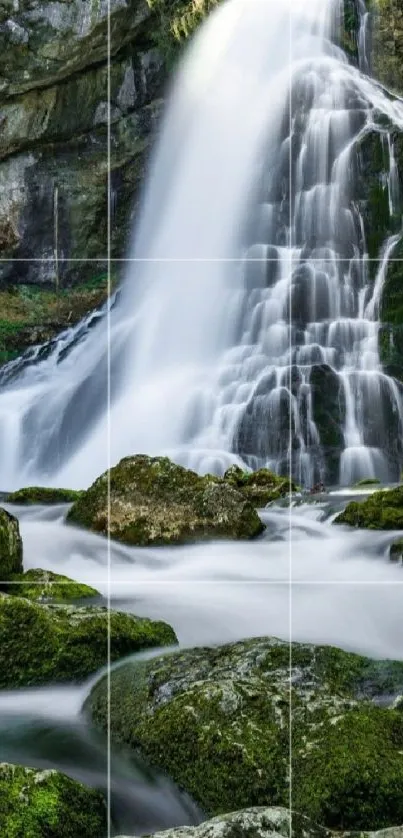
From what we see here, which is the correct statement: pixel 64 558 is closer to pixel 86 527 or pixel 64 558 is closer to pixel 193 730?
pixel 86 527

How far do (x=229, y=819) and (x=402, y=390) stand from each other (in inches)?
165

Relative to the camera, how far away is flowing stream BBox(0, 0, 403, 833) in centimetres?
306

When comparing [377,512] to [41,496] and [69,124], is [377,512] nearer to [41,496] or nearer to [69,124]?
[41,496]

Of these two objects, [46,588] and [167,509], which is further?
[167,509]

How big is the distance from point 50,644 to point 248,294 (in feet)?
13.6

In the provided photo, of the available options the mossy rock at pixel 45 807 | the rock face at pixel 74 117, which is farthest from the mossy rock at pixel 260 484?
the rock face at pixel 74 117

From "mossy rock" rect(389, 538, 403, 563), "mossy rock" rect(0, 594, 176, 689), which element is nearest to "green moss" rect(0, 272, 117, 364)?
"mossy rock" rect(389, 538, 403, 563)

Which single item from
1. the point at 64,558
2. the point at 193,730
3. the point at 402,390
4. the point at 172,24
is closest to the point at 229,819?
the point at 193,730

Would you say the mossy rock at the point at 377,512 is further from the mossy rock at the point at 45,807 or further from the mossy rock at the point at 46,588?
the mossy rock at the point at 45,807

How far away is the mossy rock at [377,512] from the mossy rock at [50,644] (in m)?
1.58

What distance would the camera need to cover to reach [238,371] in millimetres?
5840

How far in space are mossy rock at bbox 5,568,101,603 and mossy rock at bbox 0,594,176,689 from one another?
1.66ft

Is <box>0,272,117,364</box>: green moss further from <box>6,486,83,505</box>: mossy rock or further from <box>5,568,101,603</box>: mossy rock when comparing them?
<box>5,568,101,603</box>: mossy rock

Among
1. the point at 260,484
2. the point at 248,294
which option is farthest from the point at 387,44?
the point at 260,484
